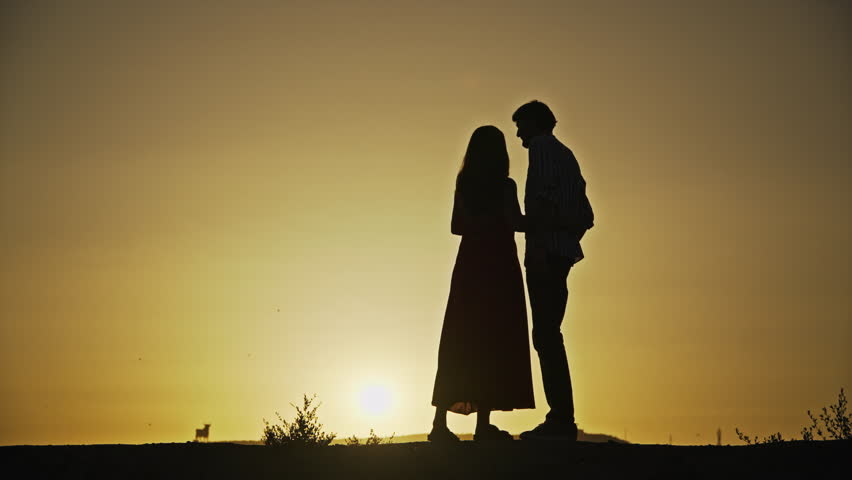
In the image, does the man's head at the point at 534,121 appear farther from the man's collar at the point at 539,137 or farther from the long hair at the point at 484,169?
the long hair at the point at 484,169

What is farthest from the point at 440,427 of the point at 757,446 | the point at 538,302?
the point at 757,446

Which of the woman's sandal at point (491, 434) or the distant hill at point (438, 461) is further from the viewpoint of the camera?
the woman's sandal at point (491, 434)

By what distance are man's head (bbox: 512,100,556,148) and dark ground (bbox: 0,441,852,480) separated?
290cm

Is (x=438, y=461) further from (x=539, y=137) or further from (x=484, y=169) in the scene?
(x=539, y=137)

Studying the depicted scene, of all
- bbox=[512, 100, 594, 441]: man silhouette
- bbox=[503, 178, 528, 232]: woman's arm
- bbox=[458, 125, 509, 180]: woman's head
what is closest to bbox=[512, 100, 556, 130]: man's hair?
bbox=[512, 100, 594, 441]: man silhouette

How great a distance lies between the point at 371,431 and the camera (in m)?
12.0

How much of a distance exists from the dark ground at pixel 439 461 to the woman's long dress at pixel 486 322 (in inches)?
41.6

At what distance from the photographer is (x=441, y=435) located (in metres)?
10.4

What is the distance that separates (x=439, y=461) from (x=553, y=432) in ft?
5.66

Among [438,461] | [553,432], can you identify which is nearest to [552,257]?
[553,432]

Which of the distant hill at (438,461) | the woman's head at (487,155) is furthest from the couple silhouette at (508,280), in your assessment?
the distant hill at (438,461)

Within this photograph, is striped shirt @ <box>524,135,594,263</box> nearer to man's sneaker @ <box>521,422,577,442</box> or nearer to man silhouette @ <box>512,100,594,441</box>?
A: man silhouette @ <box>512,100,594,441</box>

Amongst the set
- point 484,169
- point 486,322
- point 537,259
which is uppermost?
point 484,169

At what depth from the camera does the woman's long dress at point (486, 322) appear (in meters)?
10.6
